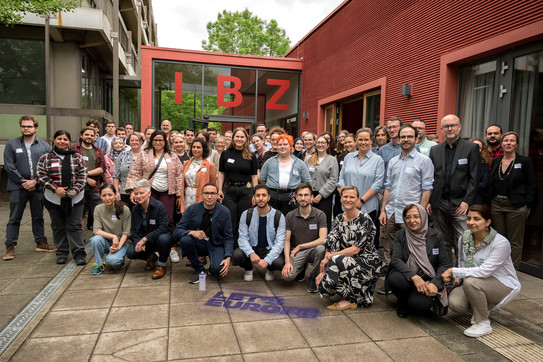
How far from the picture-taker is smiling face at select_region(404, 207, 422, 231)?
3.76 metres

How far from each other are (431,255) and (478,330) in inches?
29.5

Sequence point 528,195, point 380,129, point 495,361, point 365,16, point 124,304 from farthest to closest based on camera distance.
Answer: point 365,16, point 380,129, point 528,195, point 124,304, point 495,361

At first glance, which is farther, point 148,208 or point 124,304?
point 148,208

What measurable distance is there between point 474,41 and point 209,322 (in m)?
5.89

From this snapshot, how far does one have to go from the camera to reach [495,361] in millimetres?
2949

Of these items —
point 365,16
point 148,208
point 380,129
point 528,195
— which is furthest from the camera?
point 365,16

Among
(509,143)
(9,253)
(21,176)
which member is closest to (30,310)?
(9,253)

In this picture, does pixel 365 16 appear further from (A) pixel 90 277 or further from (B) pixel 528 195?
(A) pixel 90 277

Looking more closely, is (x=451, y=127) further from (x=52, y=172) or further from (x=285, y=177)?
(x=52, y=172)

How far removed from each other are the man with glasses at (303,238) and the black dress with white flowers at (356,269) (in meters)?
0.49

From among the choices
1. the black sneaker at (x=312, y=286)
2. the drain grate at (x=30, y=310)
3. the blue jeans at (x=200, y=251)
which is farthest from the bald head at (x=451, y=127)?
the drain grate at (x=30, y=310)

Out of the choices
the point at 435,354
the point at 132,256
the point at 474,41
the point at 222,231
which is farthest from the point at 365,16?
the point at 435,354

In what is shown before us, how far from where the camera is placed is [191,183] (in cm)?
550

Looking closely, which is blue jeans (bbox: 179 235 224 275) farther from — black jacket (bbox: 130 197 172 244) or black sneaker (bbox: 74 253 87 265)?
black sneaker (bbox: 74 253 87 265)
